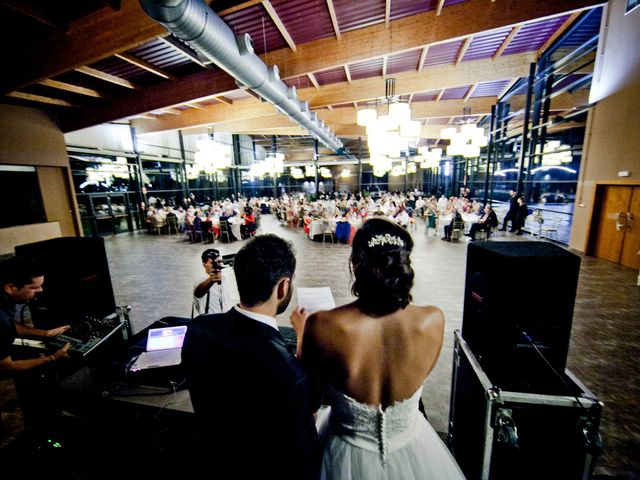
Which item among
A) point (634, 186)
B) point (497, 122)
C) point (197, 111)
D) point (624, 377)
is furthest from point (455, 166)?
point (624, 377)

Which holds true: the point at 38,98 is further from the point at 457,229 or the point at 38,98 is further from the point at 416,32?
the point at 457,229

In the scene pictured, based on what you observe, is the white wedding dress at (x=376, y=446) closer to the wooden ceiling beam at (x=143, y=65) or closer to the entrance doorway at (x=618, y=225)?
the wooden ceiling beam at (x=143, y=65)

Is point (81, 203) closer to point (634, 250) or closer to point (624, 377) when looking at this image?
point (624, 377)

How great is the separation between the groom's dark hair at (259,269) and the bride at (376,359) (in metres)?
0.19

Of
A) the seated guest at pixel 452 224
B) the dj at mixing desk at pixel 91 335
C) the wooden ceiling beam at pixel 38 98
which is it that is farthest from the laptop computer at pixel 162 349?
the seated guest at pixel 452 224

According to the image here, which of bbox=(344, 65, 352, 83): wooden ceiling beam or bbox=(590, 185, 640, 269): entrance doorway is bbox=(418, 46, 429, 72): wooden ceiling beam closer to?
bbox=(344, 65, 352, 83): wooden ceiling beam

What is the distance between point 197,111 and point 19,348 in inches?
323

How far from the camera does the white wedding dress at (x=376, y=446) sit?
101 centimetres

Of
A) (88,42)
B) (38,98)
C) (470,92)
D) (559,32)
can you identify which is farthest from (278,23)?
(470,92)

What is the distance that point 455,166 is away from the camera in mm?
15469

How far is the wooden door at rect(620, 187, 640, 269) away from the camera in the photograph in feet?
16.2

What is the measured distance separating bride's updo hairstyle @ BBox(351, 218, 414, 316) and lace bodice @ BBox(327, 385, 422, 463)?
36cm

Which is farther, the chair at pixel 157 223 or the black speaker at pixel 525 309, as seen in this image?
the chair at pixel 157 223

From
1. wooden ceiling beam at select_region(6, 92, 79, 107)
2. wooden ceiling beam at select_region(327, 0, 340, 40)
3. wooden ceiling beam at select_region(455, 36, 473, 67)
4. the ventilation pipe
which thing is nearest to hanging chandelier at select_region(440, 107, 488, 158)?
wooden ceiling beam at select_region(455, 36, 473, 67)
